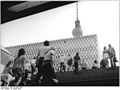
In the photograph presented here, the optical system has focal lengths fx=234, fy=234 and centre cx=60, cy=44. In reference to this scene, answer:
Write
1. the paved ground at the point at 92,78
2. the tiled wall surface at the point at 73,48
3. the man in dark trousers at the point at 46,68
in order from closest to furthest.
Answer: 1. the paved ground at the point at 92,78
2. the man in dark trousers at the point at 46,68
3. the tiled wall surface at the point at 73,48

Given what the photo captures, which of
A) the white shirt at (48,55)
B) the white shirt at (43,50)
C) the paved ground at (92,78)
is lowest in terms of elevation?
the paved ground at (92,78)

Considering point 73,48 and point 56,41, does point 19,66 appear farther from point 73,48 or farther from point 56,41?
point 73,48

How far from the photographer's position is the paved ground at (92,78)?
140 inches

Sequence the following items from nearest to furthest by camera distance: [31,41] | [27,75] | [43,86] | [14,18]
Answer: [43,86], [27,75], [31,41], [14,18]

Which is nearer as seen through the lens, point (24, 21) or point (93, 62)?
point (24, 21)

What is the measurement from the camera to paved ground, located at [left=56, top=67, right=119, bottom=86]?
3.54 m

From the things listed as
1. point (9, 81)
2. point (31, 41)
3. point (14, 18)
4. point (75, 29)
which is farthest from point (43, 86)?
point (14, 18)

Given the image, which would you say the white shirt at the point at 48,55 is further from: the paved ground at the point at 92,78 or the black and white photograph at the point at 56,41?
the paved ground at the point at 92,78

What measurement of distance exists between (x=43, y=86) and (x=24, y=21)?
1459mm

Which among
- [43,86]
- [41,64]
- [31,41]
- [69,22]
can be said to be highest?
[69,22]

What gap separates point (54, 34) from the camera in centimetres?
439

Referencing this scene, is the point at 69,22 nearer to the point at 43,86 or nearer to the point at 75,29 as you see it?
the point at 75,29

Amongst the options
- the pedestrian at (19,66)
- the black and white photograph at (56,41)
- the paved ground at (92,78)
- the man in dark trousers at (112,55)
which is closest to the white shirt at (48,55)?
the black and white photograph at (56,41)

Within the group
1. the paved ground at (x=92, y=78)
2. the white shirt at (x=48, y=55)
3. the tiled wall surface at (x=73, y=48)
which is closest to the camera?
the paved ground at (x=92, y=78)
